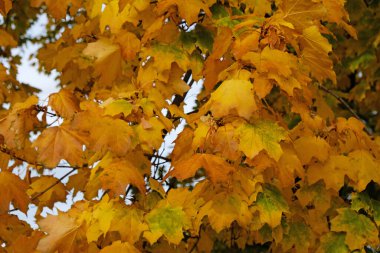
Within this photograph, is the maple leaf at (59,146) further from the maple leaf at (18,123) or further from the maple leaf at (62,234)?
the maple leaf at (62,234)

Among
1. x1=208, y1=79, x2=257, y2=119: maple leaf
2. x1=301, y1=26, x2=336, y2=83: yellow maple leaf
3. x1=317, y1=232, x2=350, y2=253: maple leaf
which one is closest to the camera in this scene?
x1=208, y1=79, x2=257, y2=119: maple leaf

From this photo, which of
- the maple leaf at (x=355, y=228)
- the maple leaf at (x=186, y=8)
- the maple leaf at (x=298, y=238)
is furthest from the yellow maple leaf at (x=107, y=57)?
the maple leaf at (x=355, y=228)

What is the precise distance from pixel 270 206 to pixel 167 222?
20.6 inches

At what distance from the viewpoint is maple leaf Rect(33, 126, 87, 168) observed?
8.67 feet

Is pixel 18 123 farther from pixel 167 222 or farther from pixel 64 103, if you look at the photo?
pixel 167 222

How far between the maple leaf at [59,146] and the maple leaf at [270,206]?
2.99 feet

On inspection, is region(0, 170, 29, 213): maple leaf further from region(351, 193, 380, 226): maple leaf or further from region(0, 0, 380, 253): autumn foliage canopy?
region(351, 193, 380, 226): maple leaf

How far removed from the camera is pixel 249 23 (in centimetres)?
265

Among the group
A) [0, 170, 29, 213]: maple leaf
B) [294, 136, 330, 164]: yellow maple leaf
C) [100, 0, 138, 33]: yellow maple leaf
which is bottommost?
[294, 136, 330, 164]: yellow maple leaf

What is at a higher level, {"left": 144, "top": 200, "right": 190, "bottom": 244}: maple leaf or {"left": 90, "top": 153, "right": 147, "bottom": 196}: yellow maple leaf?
{"left": 90, "top": 153, "right": 147, "bottom": 196}: yellow maple leaf

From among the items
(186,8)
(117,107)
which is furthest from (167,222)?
(186,8)

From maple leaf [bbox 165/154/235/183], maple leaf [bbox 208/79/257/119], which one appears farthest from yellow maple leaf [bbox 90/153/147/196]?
maple leaf [bbox 208/79/257/119]

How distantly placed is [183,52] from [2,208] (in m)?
1.30

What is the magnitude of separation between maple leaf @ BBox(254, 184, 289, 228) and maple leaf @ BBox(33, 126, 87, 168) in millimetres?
911
